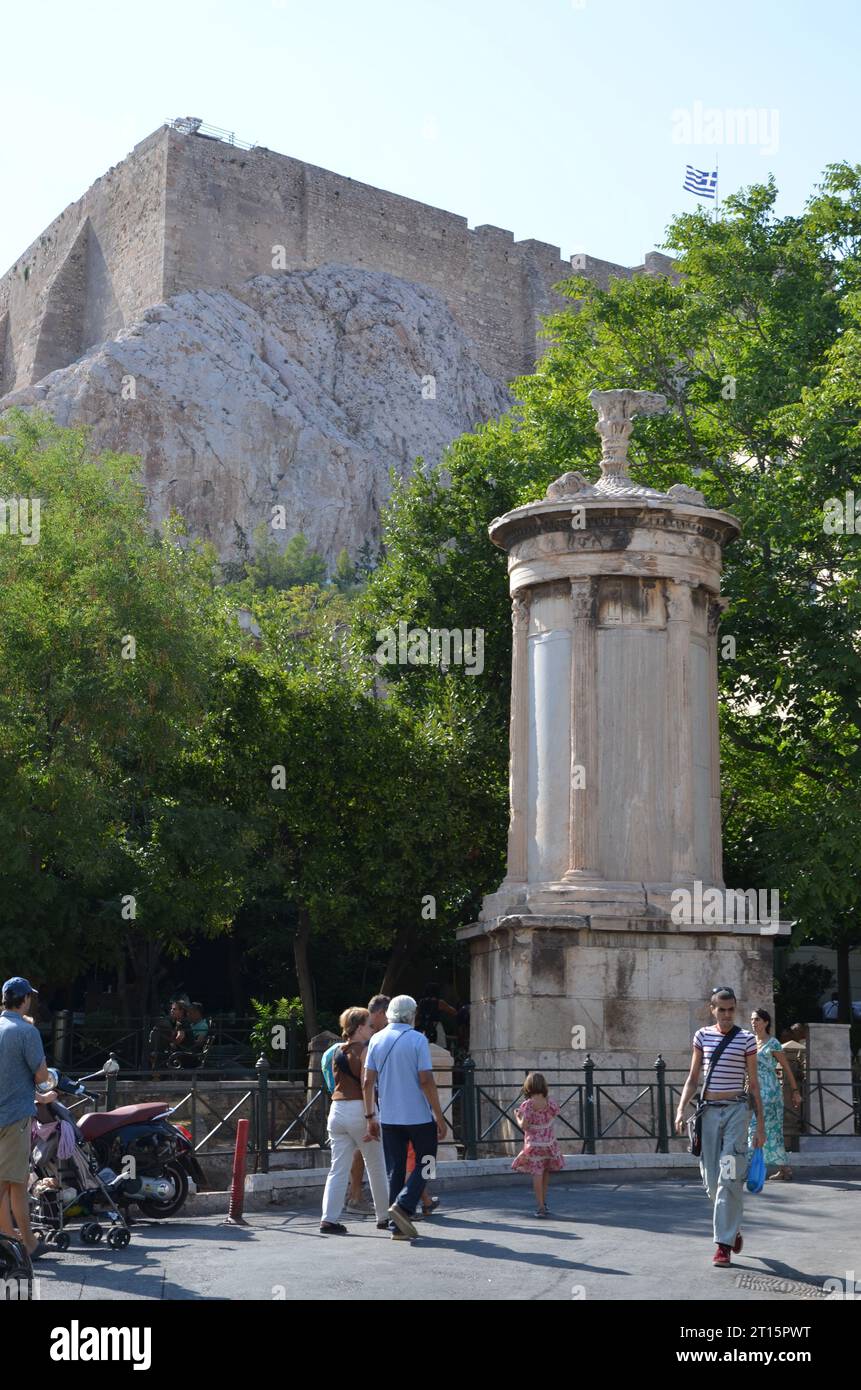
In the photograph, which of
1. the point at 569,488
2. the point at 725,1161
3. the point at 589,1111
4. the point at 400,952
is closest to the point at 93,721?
the point at 569,488

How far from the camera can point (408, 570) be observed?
30797 mm

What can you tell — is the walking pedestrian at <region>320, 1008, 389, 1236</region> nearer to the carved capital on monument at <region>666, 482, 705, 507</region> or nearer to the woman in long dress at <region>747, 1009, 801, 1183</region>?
the woman in long dress at <region>747, 1009, 801, 1183</region>

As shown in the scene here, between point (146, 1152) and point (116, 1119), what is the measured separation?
353mm

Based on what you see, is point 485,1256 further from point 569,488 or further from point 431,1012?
point 431,1012

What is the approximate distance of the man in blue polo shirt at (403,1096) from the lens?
11047 mm

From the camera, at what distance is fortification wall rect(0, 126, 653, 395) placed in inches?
2916

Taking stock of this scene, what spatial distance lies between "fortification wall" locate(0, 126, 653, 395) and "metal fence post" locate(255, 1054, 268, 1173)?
208 ft

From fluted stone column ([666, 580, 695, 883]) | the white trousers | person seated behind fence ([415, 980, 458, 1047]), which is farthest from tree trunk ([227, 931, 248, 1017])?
the white trousers

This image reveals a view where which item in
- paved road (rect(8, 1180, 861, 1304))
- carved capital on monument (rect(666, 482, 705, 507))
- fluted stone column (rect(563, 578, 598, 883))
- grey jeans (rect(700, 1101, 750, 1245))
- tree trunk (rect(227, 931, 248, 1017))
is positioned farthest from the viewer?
tree trunk (rect(227, 931, 248, 1017))

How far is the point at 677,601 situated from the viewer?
20.5 m

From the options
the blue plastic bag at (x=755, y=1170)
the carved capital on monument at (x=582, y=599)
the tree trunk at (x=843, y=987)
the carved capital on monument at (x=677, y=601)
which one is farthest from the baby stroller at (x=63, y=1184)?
the tree trunk at (x=843, y=987)

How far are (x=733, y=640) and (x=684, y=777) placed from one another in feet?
19.7

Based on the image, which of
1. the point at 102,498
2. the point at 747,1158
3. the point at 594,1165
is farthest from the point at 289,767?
the point at 747,1158

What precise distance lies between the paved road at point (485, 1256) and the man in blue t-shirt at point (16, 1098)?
1.55 feet
